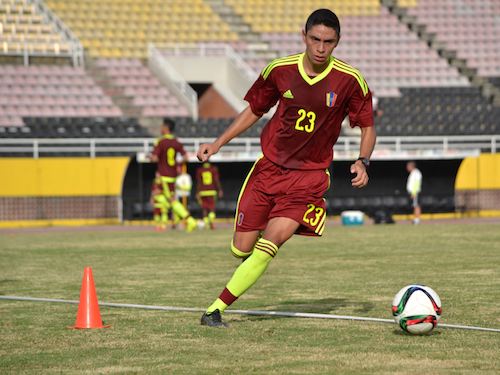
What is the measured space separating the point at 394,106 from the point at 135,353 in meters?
29.9

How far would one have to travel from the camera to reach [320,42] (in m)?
8.16

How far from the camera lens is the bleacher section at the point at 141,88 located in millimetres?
34781

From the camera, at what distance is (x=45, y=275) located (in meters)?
14.2

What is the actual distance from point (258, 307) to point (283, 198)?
1.80 m

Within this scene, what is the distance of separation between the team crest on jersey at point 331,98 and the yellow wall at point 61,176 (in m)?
21.8

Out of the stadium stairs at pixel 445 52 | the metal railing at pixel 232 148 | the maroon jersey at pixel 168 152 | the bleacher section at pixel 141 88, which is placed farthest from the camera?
the stadium stairs at pixel 445 52

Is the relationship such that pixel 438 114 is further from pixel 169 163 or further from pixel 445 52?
pixel 169 163

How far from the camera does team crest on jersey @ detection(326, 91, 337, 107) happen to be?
8492 millimetres

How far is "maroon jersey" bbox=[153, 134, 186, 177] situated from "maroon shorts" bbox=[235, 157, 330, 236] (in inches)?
613

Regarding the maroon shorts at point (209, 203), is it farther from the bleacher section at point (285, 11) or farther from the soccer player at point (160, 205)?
the bleacher section at point (285, 11)

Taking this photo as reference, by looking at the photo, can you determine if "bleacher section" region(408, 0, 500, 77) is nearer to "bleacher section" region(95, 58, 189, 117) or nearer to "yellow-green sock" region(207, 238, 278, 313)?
"bleacher section" region(95, 58, 189, 117)

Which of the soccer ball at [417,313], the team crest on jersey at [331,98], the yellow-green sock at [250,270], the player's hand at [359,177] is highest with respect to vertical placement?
the team crest on jersey at [331,98]

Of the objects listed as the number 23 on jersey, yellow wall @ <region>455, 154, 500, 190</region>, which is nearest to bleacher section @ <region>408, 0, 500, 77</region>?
yellow wall @ <region>455, 154, 500, 190</region>

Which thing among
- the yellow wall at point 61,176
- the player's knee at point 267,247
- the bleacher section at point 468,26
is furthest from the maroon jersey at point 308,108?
the bleacher section at point 468,26
